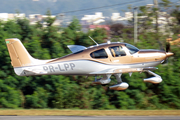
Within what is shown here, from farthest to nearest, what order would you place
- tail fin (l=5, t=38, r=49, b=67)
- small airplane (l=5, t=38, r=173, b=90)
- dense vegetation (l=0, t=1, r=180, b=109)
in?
A: dense vegetation (l=0, t=1, r=180, b=109)
tail fin (l=5, t=38, r=49, b=67)
small airplane (l=5, t=38, r=173, b=90)

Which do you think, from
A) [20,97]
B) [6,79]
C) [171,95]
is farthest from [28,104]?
[171,95]

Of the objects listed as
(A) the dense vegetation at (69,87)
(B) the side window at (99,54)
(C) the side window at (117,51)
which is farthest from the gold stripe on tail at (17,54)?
(A) the dense vegetation at (69,87)

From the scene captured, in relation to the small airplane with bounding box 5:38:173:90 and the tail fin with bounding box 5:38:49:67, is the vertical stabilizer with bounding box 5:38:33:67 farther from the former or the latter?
the small airplane with bounding box 5:38:173:90

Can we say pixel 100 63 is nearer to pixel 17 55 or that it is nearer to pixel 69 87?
pixel 17 55

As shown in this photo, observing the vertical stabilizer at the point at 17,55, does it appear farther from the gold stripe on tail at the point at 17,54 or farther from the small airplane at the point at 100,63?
the small airplane at the point at 100,63

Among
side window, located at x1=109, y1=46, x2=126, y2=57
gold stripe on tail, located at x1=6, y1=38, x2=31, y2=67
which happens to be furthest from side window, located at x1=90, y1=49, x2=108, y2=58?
gold stripe on tail, located at x1=6, y1=38, x2=31, y2=67

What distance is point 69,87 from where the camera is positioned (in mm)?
21922

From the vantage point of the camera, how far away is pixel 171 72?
73.2 ft

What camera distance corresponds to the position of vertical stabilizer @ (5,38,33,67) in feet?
48.2

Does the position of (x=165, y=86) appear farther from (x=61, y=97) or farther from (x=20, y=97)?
(x=20, y=97)

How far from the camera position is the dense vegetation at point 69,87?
Result: 70.5 ft

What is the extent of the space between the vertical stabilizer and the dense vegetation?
295 inches

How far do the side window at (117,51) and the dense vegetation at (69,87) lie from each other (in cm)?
801

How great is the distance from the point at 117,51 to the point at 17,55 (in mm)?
5671
